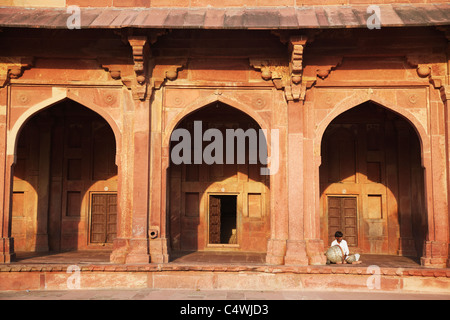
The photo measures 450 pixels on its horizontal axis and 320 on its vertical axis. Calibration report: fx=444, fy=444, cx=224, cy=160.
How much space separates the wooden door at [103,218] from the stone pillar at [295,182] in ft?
16.7

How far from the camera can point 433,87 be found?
360 inches

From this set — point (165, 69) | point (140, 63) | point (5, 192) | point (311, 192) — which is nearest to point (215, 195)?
point (311, 192)

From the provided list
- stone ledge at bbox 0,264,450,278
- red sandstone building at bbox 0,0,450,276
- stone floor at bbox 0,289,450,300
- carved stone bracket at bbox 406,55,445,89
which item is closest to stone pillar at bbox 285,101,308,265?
Result: red sandstone building at bbox 0,0,450,276

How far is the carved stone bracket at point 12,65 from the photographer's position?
924cm

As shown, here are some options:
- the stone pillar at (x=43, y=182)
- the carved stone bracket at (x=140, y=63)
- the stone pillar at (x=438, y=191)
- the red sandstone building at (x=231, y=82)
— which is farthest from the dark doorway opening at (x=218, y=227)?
the stone pillar at (x=438, y=191)

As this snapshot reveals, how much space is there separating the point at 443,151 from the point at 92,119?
8.57 metres

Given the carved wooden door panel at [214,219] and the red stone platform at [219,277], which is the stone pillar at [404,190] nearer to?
the red stone platform at [219,277]

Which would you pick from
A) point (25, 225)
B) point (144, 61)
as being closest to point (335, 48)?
point (144, 61)

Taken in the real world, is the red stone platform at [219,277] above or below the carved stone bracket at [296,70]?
below

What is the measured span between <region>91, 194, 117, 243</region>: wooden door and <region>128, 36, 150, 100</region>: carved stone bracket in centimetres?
374

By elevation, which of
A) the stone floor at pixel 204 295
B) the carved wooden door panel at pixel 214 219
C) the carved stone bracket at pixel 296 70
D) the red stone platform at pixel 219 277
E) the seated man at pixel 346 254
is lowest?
the stone floor at pixel 204 295

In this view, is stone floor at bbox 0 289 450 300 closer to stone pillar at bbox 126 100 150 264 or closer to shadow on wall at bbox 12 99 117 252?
stone pillar at bbox 126 100 150 264

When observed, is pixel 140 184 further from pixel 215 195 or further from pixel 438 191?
pixel 438 191
